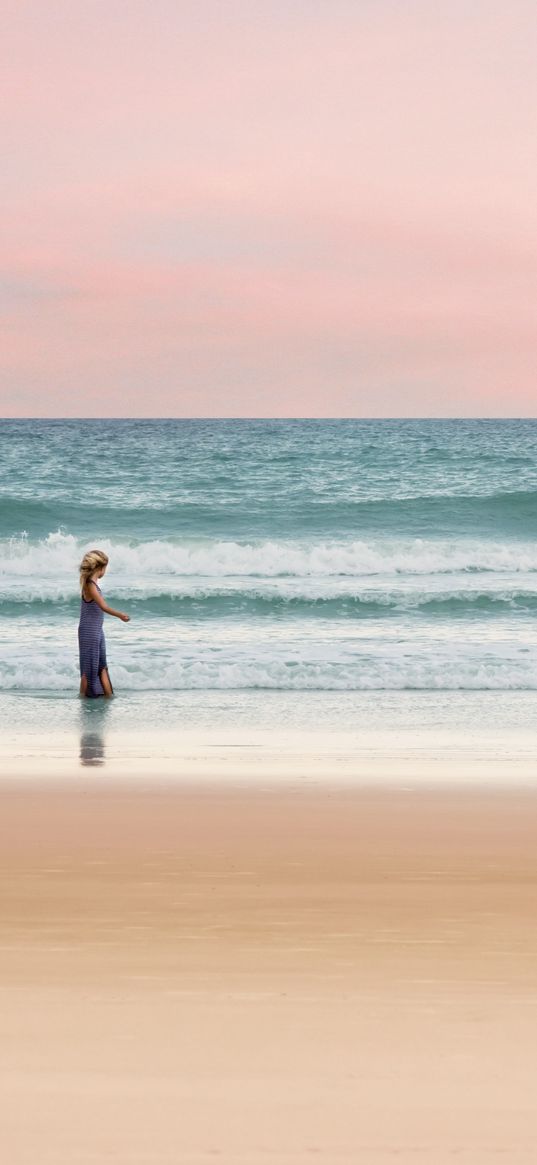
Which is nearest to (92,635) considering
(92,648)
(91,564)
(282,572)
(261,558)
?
(92,648)

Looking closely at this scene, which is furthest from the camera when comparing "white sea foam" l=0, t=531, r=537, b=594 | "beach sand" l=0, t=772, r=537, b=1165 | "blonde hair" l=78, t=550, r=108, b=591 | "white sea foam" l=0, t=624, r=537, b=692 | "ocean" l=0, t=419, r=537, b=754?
"white sea foam" l=0, t=531, r=537, b=594

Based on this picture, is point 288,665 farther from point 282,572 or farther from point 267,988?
point 282,572

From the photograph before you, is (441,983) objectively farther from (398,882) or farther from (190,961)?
(398,882)

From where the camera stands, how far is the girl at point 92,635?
1063 centimetres

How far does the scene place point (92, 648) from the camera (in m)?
10.6

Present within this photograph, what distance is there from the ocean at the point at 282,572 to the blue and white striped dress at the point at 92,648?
1.17ft

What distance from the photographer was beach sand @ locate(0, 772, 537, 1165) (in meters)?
2.92

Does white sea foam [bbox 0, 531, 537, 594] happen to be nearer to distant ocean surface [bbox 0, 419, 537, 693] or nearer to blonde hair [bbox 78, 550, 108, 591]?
distant ocean surface [bbox 0, 419, 537, 693]

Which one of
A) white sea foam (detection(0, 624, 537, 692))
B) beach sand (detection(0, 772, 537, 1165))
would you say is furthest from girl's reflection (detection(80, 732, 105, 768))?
white sea foam (detection(0, 624, 537, 692))

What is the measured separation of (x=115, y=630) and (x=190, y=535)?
38.1ft

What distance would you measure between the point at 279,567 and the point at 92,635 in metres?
12.7

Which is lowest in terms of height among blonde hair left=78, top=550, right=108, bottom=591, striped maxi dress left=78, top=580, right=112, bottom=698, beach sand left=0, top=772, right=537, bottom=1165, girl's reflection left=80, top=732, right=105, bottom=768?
beach sand left=0, top=772, right=537, bottom=1165

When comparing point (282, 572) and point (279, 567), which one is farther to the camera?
point (279, 567)

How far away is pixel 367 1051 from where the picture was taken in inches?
132
